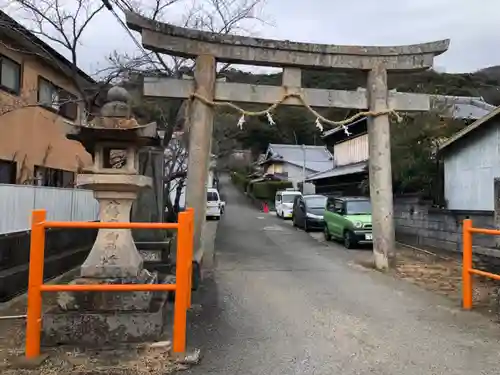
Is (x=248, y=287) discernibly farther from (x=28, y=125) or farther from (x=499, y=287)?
(x=28, y=125)

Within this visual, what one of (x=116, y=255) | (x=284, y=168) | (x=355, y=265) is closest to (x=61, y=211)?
(x=116, y=255)

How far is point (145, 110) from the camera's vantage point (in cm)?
1745

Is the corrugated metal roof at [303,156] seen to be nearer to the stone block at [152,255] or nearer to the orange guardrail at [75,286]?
the stone block at [152,255]

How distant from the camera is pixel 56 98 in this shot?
1547cm

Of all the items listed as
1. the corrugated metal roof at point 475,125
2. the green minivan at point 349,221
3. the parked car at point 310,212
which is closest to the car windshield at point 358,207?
the green minivan at point 349,221

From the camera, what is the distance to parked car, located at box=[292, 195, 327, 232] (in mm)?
23359

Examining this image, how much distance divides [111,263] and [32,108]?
991 centimetres

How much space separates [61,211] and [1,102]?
379 cm

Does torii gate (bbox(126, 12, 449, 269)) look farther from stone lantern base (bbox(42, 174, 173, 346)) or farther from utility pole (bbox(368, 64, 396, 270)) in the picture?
stone lantern base (bbox(42, 174, 173, 346))

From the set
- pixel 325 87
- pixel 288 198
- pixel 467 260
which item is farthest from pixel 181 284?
pixel 288 198

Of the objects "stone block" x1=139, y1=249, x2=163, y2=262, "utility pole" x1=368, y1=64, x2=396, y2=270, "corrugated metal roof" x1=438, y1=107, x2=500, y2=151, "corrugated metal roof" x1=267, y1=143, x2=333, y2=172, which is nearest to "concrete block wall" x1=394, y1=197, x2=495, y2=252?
"utility pole" x1=368, y1=64, x2=396, y2=270

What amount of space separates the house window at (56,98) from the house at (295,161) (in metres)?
35.9

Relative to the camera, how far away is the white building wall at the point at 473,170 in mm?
13086

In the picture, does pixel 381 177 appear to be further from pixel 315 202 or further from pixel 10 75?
pixel 315 202
